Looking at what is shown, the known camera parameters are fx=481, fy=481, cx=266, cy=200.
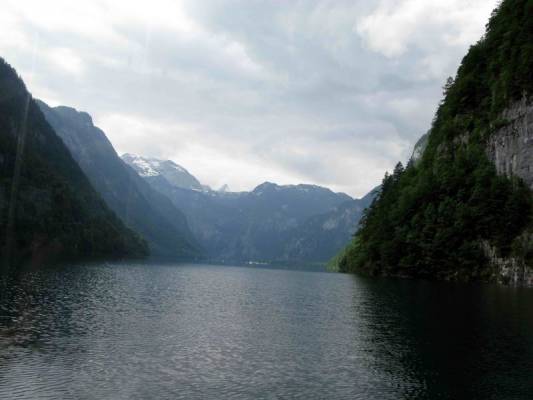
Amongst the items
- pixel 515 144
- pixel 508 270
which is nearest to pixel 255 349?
pixel 508 270

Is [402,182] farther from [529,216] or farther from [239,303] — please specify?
[239,303]

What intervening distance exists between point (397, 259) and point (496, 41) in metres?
79.3

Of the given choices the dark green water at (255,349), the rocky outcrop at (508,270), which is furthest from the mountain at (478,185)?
the dark green water at (255,349)

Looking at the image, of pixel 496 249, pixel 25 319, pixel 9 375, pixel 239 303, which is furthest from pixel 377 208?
pixel 9 375

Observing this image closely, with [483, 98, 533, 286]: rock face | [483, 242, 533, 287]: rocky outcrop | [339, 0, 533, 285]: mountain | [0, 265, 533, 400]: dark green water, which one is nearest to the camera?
[0, 265, 533, 400]: dark green water

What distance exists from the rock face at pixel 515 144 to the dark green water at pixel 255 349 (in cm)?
7028

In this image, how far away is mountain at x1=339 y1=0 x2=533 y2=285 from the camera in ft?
423

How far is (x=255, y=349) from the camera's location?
43.3 m

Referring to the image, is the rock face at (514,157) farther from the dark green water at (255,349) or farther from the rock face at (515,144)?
the dark green water at (255,349)

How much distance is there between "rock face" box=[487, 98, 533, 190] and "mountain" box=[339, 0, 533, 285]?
27 centimetres

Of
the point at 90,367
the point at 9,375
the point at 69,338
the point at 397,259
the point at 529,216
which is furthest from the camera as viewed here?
the point at 397,259

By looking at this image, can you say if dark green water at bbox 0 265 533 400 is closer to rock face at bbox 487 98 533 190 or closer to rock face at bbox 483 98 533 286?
rock face at bbox 483 98 533 286

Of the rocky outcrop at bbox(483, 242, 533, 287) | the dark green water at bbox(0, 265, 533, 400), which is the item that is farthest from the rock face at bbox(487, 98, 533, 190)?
the dark green water at bbox(0, 265, 533, 400)

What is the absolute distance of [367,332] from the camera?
52125 mm
